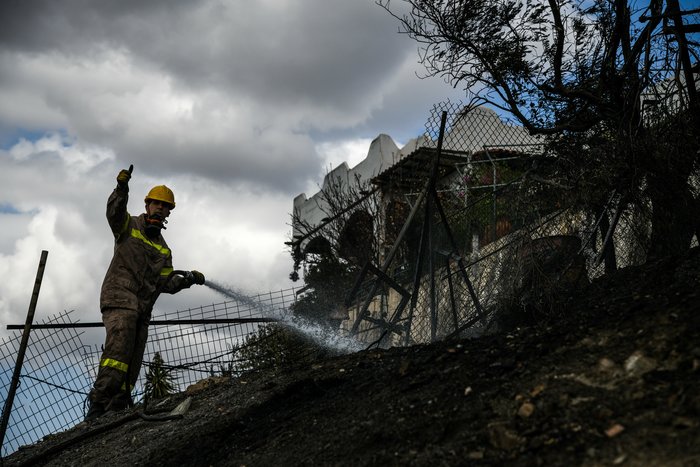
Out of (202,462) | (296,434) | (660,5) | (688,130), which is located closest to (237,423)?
(202,462)

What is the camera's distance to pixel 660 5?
5.25 metres

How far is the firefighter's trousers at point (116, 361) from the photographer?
226 inches

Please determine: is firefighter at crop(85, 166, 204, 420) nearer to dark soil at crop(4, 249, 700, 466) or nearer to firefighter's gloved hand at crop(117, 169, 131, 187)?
firefighter's gloved hand at crop(117, 169, 131, 187)

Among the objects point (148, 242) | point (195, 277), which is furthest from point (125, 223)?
point (195, 277)

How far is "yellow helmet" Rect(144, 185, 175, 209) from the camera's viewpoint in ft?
→ 20.8

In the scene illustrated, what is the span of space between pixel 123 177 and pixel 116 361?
1526 mm

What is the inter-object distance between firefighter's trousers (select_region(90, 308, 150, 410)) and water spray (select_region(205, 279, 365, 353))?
1084 mm

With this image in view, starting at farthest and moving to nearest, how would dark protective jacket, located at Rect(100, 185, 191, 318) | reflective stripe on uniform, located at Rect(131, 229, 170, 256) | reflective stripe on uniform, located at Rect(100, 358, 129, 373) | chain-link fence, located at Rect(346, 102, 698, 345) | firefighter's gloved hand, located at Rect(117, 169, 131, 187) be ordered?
reflective stripe on uniform, located at Rect(131, 229, 170, 256)
dark protective jacket, located at Rect(100, 185, 191, 318)
reflective stripe on uniform, located at Rect(100, 358, 129, 373)
firefighter's gloved hand, located at Rect(117, 169, 131, 187)
chain-link fence, located at Rect(346, 102, 698, 345)

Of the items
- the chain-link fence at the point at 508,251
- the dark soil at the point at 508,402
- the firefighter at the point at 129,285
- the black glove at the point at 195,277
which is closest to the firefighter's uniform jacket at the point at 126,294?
Result: the firefighter at the point at 129,285

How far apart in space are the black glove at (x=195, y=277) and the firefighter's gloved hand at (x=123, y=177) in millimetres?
1202

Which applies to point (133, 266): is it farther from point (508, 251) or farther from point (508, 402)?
point (508, 402)

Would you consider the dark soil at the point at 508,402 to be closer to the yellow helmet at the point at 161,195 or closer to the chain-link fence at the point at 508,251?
the chain-link fence at the point at 508,251

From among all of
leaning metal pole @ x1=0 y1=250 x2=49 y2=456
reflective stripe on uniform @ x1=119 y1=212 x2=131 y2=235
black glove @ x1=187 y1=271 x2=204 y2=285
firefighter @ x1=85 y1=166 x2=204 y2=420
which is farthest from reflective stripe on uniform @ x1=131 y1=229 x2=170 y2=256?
leaning metal pole @ x1=0 y1=250 x2=49 y2=456

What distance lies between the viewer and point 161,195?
6359 millimetres
